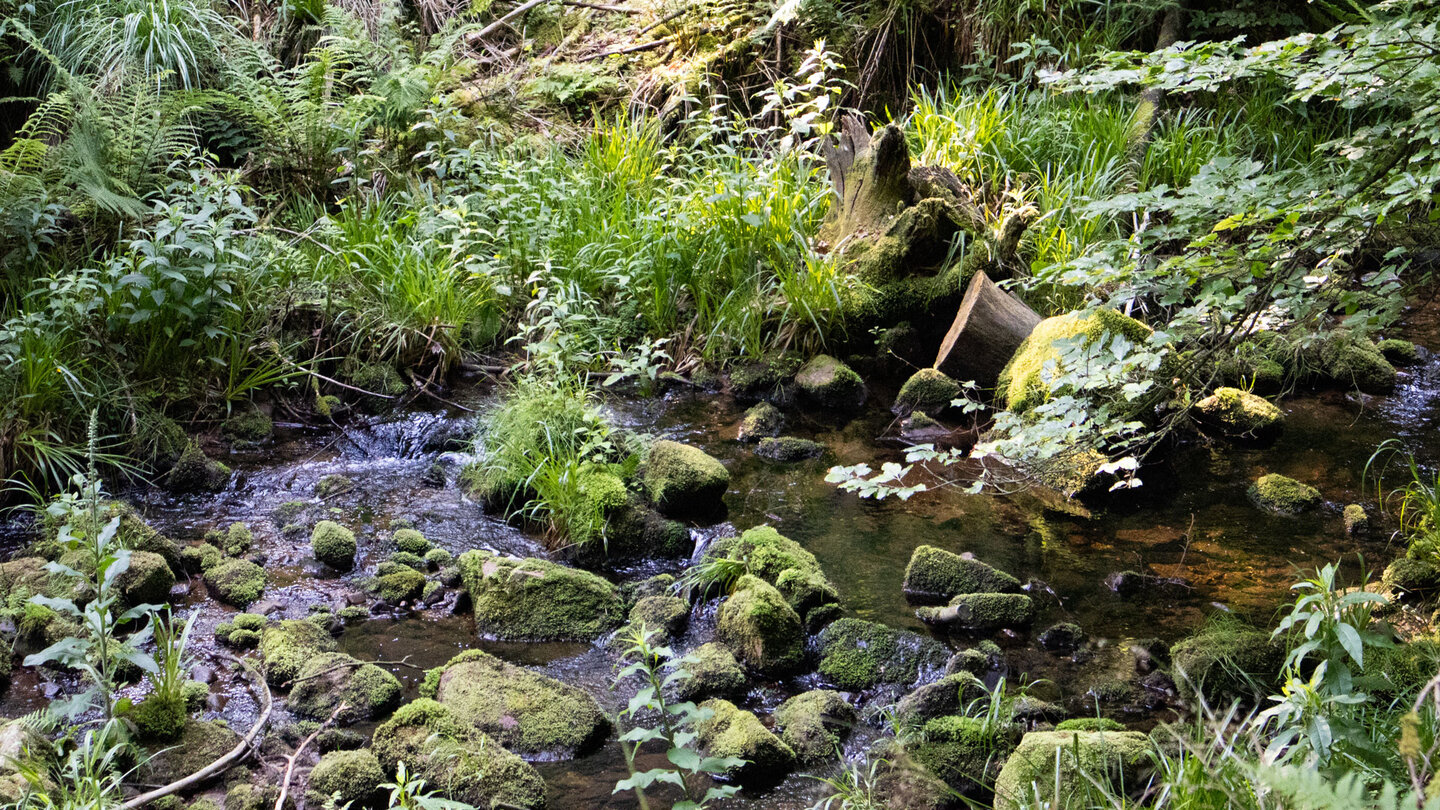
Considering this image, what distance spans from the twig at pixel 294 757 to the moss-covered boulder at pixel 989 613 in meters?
2.19

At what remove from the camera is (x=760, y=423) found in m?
5.59

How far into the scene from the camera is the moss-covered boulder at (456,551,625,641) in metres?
3.69

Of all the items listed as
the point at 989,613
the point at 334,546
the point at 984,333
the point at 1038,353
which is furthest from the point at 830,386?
the point at 334,546

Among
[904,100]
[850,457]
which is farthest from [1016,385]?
[904,100]

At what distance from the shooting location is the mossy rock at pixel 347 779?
8.56ft

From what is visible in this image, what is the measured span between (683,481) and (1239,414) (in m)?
3.30

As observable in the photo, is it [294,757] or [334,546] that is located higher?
[294,757]

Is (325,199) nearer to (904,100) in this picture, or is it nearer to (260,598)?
(260,598)

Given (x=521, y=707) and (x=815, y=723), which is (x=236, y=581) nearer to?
(x=521, y=707)

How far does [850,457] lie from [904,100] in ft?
14.3

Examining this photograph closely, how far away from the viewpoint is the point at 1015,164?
6898mm

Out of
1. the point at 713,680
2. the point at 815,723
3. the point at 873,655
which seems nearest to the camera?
the point at 815,723

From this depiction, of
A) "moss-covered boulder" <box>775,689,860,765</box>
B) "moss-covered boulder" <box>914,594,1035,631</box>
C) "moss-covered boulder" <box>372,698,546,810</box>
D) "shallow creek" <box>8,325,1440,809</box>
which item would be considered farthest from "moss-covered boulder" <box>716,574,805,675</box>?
"moss-covered boulder" <box>372,698,546,810</box>

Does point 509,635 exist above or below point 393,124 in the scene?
below
